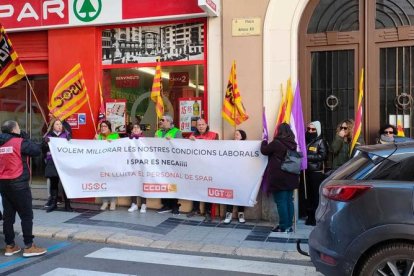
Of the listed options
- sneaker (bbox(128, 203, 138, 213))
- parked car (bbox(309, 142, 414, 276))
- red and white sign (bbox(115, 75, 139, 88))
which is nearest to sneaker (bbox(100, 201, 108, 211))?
sneaker (bbox(128, 203, 138, 213))

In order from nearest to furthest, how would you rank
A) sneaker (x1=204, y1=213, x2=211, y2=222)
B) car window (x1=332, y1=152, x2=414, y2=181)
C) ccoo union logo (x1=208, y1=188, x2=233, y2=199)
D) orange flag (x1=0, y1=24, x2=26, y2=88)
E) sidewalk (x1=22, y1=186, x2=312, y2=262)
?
car window (x1=332, y1=152, x2=414, y2=181) → sidewalk (x1=22, y1=186, x2=312, y2=262) → ccoo union logo (x1=208, y1=188, x2=233, y2=199) → sneaker (x1=204, y1=213, x2=211, y2=222) → orange flag (x1=0, y1=24, x2=26, y2=88)

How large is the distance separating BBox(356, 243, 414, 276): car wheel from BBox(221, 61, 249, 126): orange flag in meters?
4.44

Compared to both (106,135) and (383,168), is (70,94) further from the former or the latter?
(383,168)

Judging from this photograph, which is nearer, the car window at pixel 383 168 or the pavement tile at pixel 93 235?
the car window at pixel 383 168

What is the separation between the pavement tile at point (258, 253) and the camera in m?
6.32

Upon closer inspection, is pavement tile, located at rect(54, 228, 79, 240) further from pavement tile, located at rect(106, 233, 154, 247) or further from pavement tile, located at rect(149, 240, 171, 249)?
pavement tile, located at rect(149, 240, 171, 249)

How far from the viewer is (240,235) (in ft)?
24.0

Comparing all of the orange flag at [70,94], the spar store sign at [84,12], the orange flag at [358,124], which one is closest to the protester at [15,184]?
the orange flag at [70,94]

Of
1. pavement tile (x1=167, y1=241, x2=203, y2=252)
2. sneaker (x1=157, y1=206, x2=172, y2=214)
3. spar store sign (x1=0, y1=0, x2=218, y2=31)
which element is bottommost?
pavement tile (x1=167, y1=241, x2=203, y2=252)

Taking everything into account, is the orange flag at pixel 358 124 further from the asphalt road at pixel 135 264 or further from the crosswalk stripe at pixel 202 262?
→ the crosswalk stripe at pixel 202 262

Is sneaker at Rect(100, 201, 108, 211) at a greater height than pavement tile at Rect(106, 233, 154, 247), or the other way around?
sneaker at Rect(100, 201, 108, 211)

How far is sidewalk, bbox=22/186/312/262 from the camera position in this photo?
665cm

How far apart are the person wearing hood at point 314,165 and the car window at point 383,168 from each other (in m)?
3.51

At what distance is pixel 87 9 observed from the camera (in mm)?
9359
